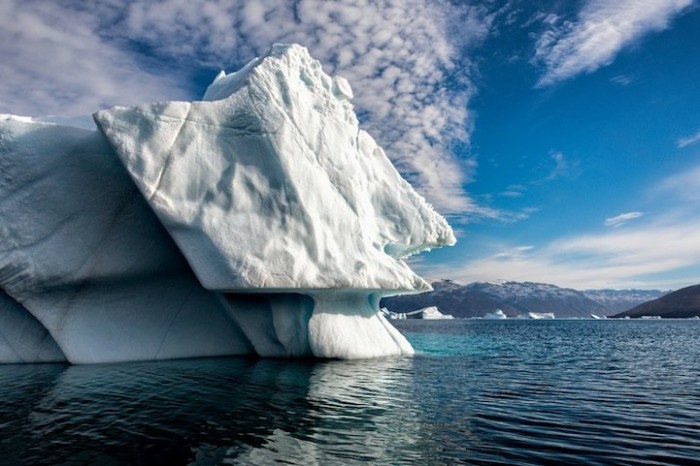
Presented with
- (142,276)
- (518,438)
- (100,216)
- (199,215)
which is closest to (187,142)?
(199,215)

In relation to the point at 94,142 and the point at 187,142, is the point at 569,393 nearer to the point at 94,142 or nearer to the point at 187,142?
the point at 187,142

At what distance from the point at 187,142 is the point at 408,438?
1175cm

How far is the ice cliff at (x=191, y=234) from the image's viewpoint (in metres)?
14.3

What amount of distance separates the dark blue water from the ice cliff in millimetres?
2268

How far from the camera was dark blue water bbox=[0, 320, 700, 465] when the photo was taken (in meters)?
6.13

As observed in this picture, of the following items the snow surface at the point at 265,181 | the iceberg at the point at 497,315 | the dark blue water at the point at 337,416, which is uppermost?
the snow surface at the point at 265,181

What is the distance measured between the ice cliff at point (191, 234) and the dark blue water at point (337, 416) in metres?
2.27

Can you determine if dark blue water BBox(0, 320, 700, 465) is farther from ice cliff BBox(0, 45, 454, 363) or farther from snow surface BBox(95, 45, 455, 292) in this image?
snow surface BBox(95, 45, 455, 292)

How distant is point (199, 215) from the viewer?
14.2 metres

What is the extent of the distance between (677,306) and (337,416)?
645 feet

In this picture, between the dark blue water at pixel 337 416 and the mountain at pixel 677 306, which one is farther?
the mountain at pixel 677 306

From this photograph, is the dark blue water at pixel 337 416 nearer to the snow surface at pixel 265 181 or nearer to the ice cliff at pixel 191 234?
the ice cliff at pixel 191 234

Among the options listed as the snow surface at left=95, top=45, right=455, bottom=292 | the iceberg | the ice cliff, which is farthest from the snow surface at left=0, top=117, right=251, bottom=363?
the iceberg

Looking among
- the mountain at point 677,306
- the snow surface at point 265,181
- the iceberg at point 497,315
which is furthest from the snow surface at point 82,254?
the mountain at point 677,306
